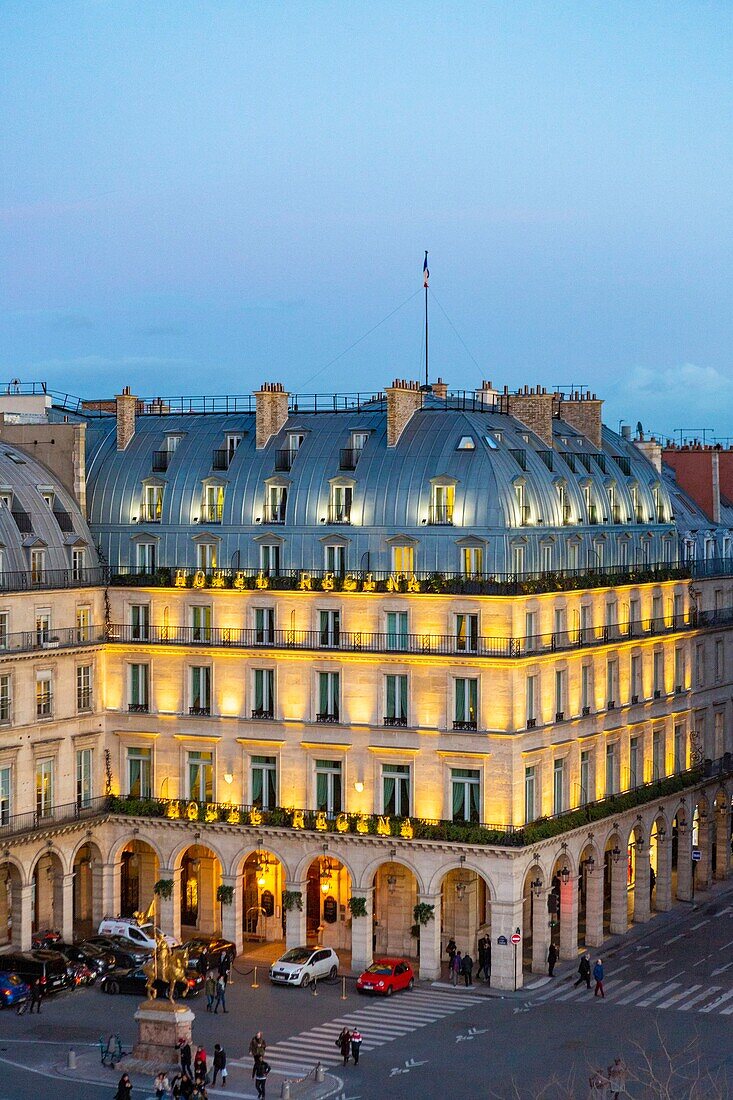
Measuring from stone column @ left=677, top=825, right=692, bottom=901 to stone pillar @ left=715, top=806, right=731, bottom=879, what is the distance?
8.29 meters

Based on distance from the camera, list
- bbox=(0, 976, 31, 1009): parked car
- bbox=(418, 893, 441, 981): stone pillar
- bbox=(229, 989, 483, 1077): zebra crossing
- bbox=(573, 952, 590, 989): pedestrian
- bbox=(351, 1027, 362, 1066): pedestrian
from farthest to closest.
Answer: bbox=(418, 893, 441, 981): stone pillar < bbox=(573, 952, 590, 989): pedestrian < bbox=(0, 976, 31, 1009): parked car < bbox=(229, 989, 483, 1077): zebra crossing < bbox=(351, 1027, 362, 1066): pedestrian

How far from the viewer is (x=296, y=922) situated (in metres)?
111

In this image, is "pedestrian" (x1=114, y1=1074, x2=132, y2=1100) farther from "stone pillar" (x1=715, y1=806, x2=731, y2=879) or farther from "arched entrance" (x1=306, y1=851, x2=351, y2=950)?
"stone pillar" (x1=715, y1=806, x2=731, y2=879)

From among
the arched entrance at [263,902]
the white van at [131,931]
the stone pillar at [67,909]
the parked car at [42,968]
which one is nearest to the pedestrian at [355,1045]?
the parked car at [42,968]

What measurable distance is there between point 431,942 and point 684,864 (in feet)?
92.2

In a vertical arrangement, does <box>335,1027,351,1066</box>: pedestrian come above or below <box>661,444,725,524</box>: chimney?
below

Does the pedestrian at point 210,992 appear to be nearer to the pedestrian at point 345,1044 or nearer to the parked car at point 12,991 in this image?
the parked car at point 12,991

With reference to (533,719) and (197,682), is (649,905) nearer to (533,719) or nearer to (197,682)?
(533,719)

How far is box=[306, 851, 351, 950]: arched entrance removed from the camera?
114312 millimetres

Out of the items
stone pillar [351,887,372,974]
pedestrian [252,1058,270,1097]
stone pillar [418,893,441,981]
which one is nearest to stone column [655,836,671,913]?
stone pillar [418,893,441,981]

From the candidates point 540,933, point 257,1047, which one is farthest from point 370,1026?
point 540,933

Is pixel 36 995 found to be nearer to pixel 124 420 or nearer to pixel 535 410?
pixel 124 420

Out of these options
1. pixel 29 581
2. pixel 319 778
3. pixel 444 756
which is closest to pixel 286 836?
pixel 319 778

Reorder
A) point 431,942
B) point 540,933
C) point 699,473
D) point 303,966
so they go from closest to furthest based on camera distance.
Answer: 1. point 303,966
2. point 431,942
3. point 540,933
4. point 699,473
